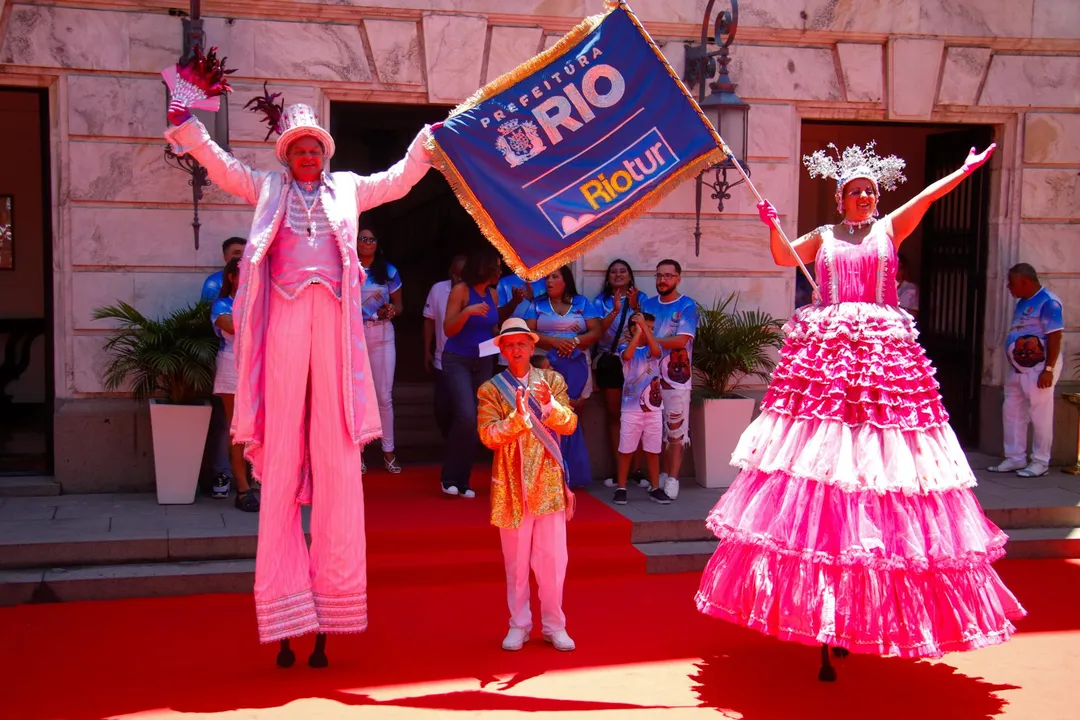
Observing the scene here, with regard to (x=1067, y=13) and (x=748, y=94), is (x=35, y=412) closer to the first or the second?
(x=748, y=94)

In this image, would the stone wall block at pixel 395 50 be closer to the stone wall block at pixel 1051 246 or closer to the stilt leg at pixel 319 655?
the stilt leg at pixel 319 655

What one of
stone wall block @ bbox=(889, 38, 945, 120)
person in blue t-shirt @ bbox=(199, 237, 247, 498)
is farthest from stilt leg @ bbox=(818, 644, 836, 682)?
stone wall block @ bbox=(889, 38, 945, 120)

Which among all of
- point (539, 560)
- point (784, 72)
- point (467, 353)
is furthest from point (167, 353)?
point (784, 72)

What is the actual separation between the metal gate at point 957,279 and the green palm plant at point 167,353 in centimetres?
670

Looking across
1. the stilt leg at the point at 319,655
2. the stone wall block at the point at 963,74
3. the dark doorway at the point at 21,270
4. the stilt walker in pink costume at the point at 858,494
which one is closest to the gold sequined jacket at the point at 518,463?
the stilt walker in pink costume at the point at 858,494

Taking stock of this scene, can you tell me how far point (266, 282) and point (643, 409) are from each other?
375 centimetres

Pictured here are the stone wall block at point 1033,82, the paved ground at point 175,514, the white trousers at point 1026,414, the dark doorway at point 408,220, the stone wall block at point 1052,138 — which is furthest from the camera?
the dark doorway at point 408,220

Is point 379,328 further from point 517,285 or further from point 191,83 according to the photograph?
point 191,83

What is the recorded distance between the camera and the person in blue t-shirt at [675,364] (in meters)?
8.59

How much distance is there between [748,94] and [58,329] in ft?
18.9

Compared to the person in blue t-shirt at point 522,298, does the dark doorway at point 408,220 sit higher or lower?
higher

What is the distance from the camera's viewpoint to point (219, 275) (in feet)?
26.9

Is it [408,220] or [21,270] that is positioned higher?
[408,220]

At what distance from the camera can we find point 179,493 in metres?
8.02
